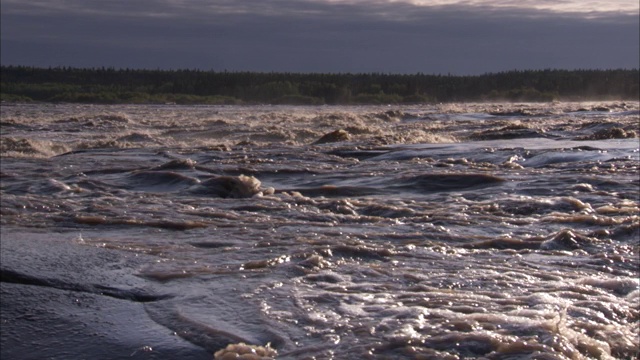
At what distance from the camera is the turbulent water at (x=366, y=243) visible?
4406 millimetres

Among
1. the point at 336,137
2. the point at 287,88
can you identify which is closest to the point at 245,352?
the point at 336,137

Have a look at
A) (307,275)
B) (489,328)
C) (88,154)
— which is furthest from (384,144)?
(489,328)

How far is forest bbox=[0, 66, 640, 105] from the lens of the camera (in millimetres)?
63938

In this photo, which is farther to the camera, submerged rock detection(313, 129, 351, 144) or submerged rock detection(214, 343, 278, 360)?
submerged rock detection(313, 129, 351, 144)

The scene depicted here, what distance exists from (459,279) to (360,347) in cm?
155

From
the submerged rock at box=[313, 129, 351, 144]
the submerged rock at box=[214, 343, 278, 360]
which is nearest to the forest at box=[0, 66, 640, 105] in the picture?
the submerged rock at box=[313, 129, 351, 144]

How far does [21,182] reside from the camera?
1141cm

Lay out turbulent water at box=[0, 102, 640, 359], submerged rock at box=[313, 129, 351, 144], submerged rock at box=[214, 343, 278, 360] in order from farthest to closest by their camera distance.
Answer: submerged rock at box=[313, 129, 351, 144], turbulent water at box=[0, 102, 640, 359], submerged rock at box=[214, 343, 278, 360]

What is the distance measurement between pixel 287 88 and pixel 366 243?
66.0m

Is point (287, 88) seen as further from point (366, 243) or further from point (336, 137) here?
point (366, 243)

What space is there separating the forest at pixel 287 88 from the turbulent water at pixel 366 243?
4509cm

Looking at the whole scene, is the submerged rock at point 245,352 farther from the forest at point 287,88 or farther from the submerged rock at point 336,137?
the forest at point 287,88

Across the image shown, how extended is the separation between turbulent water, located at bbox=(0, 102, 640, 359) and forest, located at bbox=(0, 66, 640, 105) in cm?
4509

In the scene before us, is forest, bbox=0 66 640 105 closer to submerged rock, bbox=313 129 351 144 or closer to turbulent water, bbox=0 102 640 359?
submerged rock, bbox=313 129 351 144
